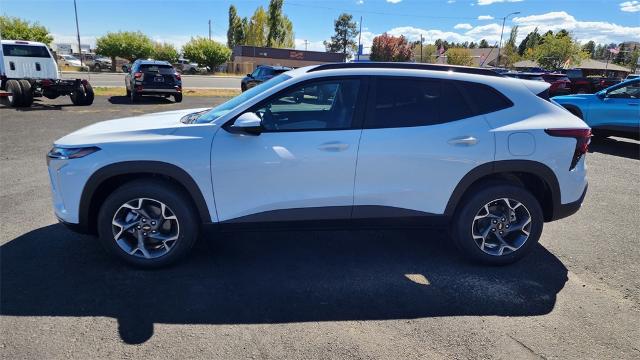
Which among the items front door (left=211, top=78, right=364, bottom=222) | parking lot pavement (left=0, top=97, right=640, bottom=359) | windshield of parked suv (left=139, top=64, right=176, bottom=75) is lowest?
parking lot pavement (left=0, top=97, right=640, bottom=359)

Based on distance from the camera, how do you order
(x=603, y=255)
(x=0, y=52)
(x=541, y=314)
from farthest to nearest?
(x=0, y=52) → (x=603, y=255) → (x=541, y=314)

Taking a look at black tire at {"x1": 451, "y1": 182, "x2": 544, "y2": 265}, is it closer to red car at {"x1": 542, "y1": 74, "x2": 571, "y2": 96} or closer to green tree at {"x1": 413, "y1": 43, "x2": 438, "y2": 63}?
red car at {"x1": 542, "y1": 74, "x2": 571, "y2": 96}

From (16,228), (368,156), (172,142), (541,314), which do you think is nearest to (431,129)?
(368,156)

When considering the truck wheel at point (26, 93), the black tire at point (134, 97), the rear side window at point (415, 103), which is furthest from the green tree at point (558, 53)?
the rear side window at point (415, 103)

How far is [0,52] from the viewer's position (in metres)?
14.2

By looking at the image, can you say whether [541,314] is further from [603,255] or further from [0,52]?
[0,52]

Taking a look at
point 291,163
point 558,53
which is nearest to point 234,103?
point 291,163

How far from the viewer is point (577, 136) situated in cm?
389

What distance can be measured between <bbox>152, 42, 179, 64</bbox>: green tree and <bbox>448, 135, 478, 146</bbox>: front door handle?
63388 mm

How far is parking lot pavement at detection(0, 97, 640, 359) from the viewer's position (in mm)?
2855

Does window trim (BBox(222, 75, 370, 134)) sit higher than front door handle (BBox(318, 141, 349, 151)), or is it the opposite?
window trim (BBox(222, 75, 370, 134))

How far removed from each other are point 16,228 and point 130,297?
6.85 ft

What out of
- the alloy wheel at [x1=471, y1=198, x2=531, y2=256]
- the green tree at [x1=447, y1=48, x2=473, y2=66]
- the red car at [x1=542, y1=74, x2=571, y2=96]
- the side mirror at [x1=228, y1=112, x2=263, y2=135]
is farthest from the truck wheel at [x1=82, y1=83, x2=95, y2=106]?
the green tree at [x1=447, y1=48, x2=473, y2=66]

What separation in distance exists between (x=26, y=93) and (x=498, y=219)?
15.1 m
